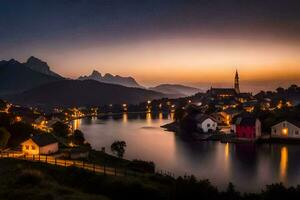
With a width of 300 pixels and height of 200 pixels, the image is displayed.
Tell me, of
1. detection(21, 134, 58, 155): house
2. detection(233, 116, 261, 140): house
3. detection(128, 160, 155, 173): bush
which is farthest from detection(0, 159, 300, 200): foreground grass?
detection(233, 116, 261, 140): house

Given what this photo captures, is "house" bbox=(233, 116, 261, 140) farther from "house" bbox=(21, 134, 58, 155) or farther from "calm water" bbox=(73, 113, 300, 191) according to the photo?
"house" bbox=(21, 134, 58, 155)

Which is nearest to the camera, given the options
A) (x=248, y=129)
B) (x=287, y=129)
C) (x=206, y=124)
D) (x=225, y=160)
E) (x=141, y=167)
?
(x=141, y=167)

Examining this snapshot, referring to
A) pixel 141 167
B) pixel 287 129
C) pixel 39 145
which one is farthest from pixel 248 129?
pixel 39 145

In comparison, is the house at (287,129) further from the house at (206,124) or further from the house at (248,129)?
the house at (206,124)

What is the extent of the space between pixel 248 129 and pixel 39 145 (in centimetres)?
3156

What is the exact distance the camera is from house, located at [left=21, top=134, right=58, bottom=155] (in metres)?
35.1

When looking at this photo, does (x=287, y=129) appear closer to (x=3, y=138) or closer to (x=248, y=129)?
(x=248, y=129)

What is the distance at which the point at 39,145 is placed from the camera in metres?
35.1

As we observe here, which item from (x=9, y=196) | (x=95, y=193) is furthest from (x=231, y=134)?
(x=9, y=196)

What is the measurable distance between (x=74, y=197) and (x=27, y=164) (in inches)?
359

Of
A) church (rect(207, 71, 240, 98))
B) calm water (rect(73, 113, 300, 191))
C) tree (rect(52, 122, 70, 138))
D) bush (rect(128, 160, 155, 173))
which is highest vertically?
church (rect(207, 71, 240, 98))

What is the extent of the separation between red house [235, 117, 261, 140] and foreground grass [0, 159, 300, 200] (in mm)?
33328

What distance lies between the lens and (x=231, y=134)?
195 feet

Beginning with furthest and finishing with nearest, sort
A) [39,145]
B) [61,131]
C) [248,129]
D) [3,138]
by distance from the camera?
[61,131] < [248,129] < [3,138] < [39,145]
